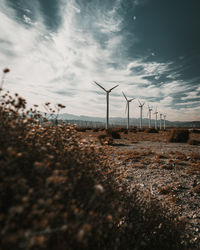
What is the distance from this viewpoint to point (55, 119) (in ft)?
9.84

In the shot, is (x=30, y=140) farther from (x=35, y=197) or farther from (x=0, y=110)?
(x=35, y=197)

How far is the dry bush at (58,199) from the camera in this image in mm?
1120

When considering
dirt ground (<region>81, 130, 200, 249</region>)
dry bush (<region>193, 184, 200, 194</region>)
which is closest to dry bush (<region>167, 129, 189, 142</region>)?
dirt ground (<region>81, 130, 200, 249</region>)

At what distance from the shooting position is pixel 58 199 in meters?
1.46

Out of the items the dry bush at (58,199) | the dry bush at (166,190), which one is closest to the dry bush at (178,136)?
the dry bush at (166,190)

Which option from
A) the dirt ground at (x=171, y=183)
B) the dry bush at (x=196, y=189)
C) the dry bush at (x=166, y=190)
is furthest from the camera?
the dry bush at (x=196, y=189)

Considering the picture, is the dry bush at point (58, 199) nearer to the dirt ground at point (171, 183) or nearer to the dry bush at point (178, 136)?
the dirt ground at point (171, 183)

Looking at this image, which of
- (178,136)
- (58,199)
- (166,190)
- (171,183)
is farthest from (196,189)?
(178,136)

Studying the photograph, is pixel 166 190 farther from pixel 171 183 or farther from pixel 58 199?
pixel 58 199

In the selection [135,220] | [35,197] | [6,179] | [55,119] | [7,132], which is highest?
[55,119]

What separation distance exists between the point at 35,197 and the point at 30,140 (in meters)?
1.03

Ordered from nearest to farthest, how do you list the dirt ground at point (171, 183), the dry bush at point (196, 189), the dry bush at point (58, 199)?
the dry bush at point (58, 199) < the dirt ground at point (171, 183) < the dry bush at point (196, 189)

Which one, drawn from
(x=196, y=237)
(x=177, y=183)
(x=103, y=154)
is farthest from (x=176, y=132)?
(x=103, y=154)

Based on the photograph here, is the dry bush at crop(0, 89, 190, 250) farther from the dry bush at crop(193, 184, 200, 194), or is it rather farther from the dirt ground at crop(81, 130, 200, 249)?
the dry bush at crop(193, 184, 200, 194)
